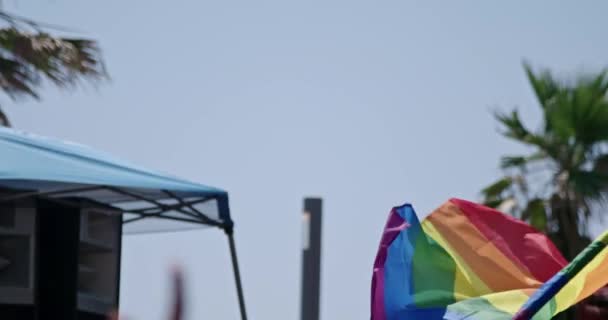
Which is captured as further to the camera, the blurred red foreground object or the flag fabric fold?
the flag fabric fold

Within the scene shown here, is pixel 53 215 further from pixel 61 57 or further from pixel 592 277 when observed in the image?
pixel 61 57

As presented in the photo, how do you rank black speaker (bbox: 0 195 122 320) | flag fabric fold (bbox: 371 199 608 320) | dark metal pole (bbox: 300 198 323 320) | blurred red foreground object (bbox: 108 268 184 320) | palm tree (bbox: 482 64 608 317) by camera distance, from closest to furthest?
blurred red foreground object (bbox: 108 268 184 320) < dark metal pole (bbox: 300 198 323 320) < flag fabric fold (bbox: 371 199 608 320) < black speaker (bbox: 0 195 122 320) < palm tree (bbox: 482 64 608 317)

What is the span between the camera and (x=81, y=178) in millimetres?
6840

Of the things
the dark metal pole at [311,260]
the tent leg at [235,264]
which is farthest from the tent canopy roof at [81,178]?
the dark metal pole at [311,260]

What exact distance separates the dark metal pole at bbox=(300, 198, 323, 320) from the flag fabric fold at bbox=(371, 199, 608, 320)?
338 millimetres

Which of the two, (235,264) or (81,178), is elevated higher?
(81,178)

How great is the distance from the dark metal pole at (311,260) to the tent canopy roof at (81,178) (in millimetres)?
462

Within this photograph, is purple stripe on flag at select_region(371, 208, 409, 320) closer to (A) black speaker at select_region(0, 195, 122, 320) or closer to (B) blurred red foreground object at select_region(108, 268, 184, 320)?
(A) black speaker at select_region(0, 195, 122, 320)

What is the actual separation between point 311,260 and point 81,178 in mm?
1070

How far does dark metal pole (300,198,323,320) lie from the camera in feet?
22.0

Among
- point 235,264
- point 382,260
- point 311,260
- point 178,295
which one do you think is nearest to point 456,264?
point 382,260

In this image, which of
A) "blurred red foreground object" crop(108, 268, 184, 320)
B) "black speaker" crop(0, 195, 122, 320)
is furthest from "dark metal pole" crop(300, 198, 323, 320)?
"blurred red foreground object" crop(108, 268, 184, 320)

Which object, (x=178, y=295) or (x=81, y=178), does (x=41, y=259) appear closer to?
(x=81, y=178)

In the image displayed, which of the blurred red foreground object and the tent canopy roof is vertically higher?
the tent canopy roof
